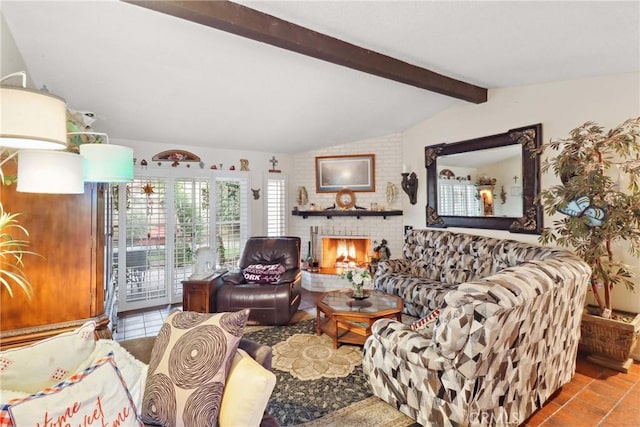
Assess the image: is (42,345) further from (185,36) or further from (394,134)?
(394,134)

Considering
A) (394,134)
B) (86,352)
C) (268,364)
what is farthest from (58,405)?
(394,134)

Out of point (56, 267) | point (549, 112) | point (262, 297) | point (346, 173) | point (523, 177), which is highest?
point (549, 112)

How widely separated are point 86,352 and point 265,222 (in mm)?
4158

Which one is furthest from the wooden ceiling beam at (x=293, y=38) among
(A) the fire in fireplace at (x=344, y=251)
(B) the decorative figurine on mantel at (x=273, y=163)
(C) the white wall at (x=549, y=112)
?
(B) the decorative figurine on mantel at (x=273, y=163)

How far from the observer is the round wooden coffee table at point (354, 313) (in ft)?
9.44

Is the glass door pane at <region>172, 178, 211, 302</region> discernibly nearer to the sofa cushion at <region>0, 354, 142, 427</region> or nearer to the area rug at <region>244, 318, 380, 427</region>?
the area rug at <region>244, 318, 380, 427</region>

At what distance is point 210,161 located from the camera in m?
4.88

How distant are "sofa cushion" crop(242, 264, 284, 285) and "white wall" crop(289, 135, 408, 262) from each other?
1686 mm

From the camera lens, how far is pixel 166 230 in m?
4.48

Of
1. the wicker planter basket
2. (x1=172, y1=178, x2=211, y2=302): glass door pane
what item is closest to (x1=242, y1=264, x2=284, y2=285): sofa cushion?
(x1=172, y1=178, x2=211, y2=302): glass door pane

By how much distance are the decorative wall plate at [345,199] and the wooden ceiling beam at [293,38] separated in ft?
7.82

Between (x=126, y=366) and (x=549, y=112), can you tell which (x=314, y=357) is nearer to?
(x=126, y=366)

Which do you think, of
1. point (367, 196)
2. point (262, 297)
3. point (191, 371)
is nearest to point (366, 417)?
point (191, 371)

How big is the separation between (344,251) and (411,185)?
1.65 meters
